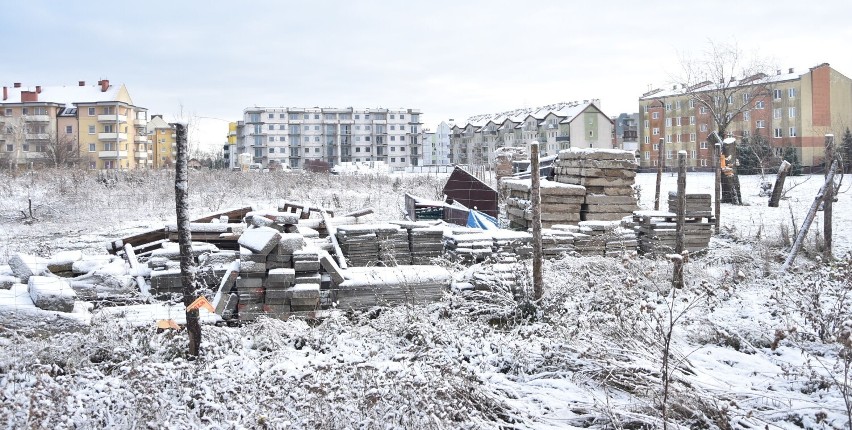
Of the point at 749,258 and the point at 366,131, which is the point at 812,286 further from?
the point at 366,131

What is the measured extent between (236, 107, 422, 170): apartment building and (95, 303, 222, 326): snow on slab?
83.2 meters

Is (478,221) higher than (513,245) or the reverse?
higher

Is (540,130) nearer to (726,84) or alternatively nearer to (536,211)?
(726,84)

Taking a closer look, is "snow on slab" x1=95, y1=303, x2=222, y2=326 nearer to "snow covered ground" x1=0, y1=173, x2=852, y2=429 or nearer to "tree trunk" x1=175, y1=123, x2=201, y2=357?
"snow covered ground" x1=0, y1=173, x2=852, y2=429

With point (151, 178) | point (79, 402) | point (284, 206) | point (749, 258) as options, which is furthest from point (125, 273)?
point (151, 178)

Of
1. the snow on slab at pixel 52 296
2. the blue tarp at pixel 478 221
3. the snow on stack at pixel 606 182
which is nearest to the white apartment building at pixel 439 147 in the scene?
the blue tarp at pixel 478 221

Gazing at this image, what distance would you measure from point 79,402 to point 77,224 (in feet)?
55.3

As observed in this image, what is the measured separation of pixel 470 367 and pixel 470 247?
430cm

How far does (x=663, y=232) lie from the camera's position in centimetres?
1199

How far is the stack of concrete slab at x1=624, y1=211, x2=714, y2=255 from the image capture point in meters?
11.9

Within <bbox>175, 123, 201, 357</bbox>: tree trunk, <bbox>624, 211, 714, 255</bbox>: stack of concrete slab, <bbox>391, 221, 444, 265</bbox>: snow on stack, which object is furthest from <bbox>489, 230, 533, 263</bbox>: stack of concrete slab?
<bbox>175, 123, 201, 357</bbox>: tree trunk

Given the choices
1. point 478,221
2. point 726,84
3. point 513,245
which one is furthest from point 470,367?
point 726,84

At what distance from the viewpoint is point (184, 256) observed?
583 cm

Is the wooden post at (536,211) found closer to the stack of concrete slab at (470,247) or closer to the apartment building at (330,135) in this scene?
the stack of concrete slab at (470,247)
